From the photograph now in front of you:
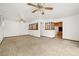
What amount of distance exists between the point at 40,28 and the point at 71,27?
3.71 m

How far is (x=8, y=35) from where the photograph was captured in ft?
29.8

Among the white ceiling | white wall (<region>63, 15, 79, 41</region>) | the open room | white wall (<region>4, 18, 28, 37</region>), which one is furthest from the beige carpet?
white wall (<region>4, 18, 28, 37</region>)

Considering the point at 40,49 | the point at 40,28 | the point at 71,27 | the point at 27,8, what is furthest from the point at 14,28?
the point at 40,49

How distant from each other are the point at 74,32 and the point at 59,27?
155 inches

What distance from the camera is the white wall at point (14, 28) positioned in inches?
350

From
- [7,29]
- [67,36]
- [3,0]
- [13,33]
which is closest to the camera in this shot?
[3,0]

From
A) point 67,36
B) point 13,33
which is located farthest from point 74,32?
point 13,33

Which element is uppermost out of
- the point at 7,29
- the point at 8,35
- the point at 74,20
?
the point at 74,20

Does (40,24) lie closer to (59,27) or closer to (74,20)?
(59,27)

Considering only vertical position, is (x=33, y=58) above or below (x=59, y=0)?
below

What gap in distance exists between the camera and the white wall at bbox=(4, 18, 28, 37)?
8.89m

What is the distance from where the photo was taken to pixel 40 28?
9.46 metres

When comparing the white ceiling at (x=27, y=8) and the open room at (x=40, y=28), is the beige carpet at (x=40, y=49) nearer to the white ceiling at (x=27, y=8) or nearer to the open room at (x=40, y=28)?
the open room at (x=40, y=28)

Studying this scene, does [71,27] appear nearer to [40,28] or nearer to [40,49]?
[40,49]
